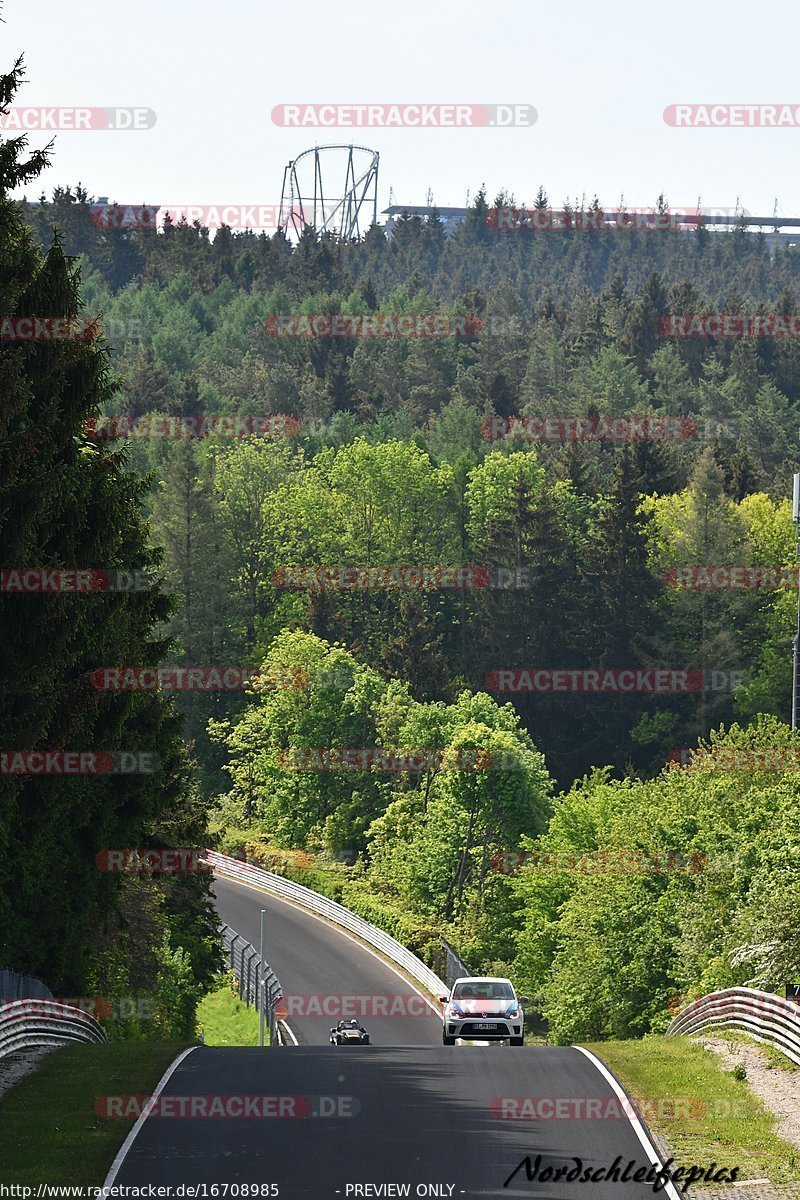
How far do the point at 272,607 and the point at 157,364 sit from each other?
32104mm

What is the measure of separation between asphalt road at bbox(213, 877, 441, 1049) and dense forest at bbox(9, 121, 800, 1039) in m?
4.10

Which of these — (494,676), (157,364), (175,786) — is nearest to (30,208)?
(157,364)

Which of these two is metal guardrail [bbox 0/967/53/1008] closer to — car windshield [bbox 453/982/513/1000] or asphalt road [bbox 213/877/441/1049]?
car windshield [bbox 453/982/513/1000]

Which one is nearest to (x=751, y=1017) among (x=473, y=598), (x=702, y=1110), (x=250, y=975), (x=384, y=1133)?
(x=702, y=1110)

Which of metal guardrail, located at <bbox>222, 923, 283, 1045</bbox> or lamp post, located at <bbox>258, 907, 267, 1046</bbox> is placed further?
metal guardrail, located at <bbox>222, 923, 283, 1045</bbox>

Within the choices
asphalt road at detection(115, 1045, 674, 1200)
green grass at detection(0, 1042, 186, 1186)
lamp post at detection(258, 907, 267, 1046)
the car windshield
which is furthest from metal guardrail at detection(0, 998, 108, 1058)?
lamp post at detection(258, 907, 267, 1046)

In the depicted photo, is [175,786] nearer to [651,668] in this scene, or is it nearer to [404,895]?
[404,895]

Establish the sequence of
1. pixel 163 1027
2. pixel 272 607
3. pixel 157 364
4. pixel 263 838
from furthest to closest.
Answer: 1. pixel 157 364
2. pixel 272 607
3. pixel 263 838
4. pixel 163 1027

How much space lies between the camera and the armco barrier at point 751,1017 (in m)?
26.3

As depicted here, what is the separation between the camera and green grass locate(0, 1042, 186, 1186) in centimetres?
1938

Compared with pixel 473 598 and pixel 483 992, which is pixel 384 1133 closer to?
pixel 483 992

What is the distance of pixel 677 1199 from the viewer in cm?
1828

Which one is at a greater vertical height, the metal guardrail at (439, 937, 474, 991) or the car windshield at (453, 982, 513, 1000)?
the car windshield at (453, 982, 513, 1000)

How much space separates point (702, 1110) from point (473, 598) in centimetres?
9288
